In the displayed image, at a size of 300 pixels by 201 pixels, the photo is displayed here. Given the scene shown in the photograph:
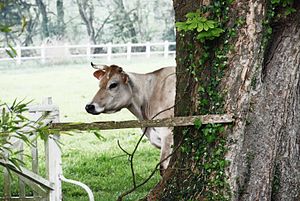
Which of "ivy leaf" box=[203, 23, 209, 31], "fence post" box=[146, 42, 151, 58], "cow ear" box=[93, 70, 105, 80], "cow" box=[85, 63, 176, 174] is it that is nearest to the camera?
"ivy leaf" box=[203, 23, 209, 31]

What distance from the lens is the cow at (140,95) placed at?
28.0 ft

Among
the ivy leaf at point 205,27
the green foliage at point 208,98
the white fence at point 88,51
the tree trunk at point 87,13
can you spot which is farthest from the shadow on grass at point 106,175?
the tree trunk at point 87,13

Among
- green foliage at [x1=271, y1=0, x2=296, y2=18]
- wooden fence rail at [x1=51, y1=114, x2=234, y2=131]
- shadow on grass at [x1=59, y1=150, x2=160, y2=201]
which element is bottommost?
shadow on grass at [x1=59, y1=150, x2=160, y2=201]

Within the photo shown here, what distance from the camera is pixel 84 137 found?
14094 millimetres

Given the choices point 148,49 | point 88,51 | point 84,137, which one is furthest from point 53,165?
point 148,49

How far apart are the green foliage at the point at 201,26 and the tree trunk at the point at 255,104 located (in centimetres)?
11

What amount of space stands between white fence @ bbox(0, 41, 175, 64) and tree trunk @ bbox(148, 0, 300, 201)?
21.2 metres

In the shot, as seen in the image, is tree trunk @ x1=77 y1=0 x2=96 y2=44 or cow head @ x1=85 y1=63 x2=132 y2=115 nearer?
cow head @ x1=85 y1=63 x2=132 y2=115

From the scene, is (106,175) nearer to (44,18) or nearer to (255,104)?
(255,104)

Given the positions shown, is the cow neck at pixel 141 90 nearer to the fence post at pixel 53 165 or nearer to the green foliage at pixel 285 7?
the fence post at pixel 53 165

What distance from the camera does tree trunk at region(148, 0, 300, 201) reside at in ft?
16.8

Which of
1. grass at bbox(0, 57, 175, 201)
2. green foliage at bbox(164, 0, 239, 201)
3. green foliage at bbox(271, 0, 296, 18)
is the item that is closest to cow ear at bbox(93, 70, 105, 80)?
grass at bbox(0, 57, 175, 201)

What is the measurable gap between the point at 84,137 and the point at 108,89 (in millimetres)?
5600

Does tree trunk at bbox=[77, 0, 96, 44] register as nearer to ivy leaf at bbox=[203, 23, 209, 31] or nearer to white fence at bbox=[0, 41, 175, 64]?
white fence at bbox=[0, 41, 175, 64]
